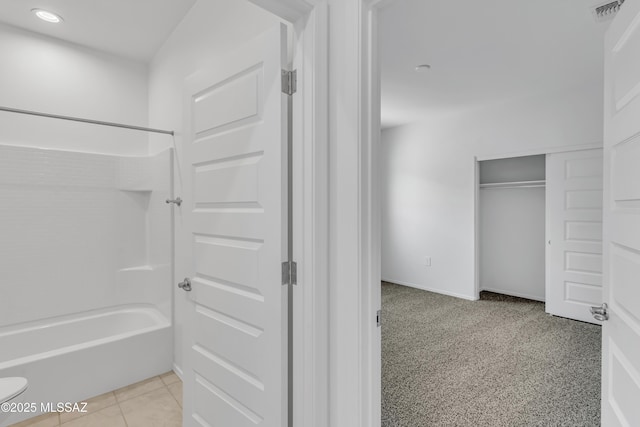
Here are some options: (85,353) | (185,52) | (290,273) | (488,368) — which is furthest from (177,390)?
(185,52)

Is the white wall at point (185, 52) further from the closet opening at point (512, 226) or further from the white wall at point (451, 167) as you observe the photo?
the closet opening at point (512, 226)

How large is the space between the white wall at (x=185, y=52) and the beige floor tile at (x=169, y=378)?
92 millimetres

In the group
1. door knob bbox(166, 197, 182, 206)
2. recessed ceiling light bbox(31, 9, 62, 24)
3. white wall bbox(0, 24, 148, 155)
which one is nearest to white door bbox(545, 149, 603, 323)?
door knob bbox(166, 197, 182, 206)

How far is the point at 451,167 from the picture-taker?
15.0 ft

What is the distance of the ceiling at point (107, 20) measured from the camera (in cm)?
230

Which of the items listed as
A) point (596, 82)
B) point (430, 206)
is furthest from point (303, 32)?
point (430, 206)

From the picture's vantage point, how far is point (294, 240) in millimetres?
1282

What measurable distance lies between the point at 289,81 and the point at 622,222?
1.29m

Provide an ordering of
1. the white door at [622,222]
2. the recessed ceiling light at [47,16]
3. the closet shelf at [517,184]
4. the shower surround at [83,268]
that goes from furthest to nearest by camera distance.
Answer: the closet shelf at [517,184] < the recessed ceiling light at [47,16] < the shower surround at [83,268] < the white door at [622,222]

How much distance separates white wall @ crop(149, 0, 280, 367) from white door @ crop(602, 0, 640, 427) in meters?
1.36

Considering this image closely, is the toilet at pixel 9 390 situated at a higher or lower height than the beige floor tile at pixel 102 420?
higher

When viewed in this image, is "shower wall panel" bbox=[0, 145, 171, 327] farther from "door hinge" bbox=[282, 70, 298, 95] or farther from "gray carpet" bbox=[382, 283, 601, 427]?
"gray carpet" bbox=[382, 283, 601, 427]

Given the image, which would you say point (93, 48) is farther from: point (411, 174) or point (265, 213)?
point (411, 174)

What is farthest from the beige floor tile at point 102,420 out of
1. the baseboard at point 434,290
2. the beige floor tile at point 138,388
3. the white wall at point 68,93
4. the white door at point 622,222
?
the baseboard at point 434,290
